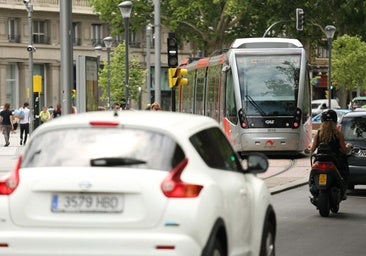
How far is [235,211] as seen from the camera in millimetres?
9242

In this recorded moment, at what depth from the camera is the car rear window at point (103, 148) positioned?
852cm

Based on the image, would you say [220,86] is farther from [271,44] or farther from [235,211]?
[235,211]

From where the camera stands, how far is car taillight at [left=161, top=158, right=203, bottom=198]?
27.3 ft

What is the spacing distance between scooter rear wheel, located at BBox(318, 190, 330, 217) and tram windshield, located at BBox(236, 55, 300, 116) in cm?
1846

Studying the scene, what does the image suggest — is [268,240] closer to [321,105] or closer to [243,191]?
[243,191]

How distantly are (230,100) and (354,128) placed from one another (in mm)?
14584

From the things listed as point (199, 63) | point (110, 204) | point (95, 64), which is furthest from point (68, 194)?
point (199, 63)

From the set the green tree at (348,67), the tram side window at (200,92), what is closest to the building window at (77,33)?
the green tree at (348,67)

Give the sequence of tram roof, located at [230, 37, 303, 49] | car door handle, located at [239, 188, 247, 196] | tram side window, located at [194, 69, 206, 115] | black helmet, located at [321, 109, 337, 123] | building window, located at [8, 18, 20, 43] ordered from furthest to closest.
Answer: building window, located at [8, 18, 20, 43] → tram side window, located at [194, 69, 206, 115] → tram roof, located at [230, 37, 303, 49] → black helmet, located at [321, 109, 337, 123] → car door handle, located at [239, 188, 247, 196]

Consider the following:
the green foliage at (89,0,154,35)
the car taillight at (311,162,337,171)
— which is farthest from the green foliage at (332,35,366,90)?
the car taillight at (311,162,337,171)

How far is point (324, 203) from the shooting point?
57.5 ft

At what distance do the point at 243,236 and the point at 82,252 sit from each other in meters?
1.65

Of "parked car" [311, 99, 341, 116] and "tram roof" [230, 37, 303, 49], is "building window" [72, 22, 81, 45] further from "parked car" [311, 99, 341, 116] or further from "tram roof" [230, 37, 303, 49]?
"tram roof" [230, 37, 303, 49]

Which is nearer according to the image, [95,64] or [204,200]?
[204,200]
